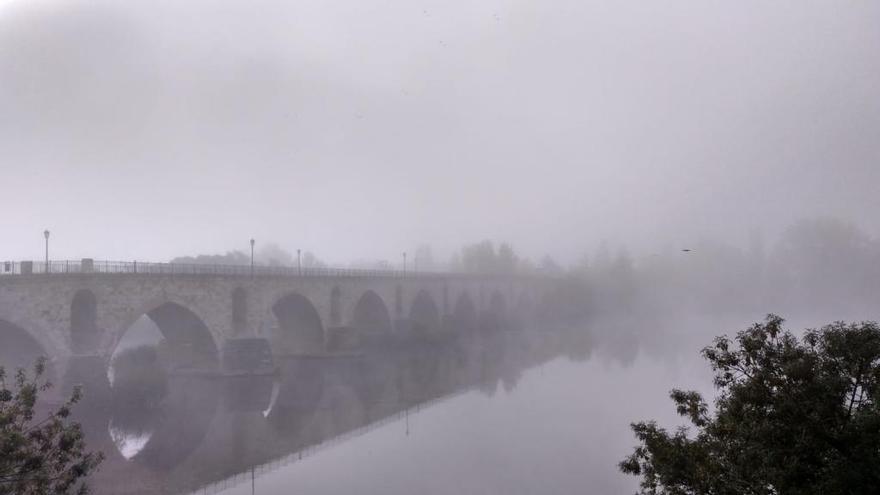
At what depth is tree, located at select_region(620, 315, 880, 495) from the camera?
752 centimetres

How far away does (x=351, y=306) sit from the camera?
49.2 m

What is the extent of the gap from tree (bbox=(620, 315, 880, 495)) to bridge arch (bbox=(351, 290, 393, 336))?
146 ft

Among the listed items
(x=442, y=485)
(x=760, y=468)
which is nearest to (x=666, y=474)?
(x=760, y=468)

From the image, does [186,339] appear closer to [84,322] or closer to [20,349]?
[84,322]

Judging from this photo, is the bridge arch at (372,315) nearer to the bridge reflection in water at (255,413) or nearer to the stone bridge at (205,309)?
the stone bridge at (205,309)

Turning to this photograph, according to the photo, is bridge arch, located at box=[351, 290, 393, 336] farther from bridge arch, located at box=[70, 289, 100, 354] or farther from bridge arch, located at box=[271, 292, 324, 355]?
bridge arch, located at box=[70, 289, 100, 354]

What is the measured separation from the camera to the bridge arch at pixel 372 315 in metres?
53.6

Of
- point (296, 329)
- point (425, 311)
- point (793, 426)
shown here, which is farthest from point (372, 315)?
A: point (793, 426)

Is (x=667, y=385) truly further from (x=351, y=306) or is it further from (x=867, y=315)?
(x=867, y=315)

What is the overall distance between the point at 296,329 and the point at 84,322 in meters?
19.6

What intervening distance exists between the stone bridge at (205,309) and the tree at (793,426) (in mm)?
25399

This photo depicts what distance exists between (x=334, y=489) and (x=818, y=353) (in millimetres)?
14154

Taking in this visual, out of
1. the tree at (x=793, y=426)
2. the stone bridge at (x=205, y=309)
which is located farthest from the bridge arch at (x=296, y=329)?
the tree at (x=793, y=426)

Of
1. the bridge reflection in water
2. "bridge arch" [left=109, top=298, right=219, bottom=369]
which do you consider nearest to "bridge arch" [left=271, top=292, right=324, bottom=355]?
the bridge reflection in water
